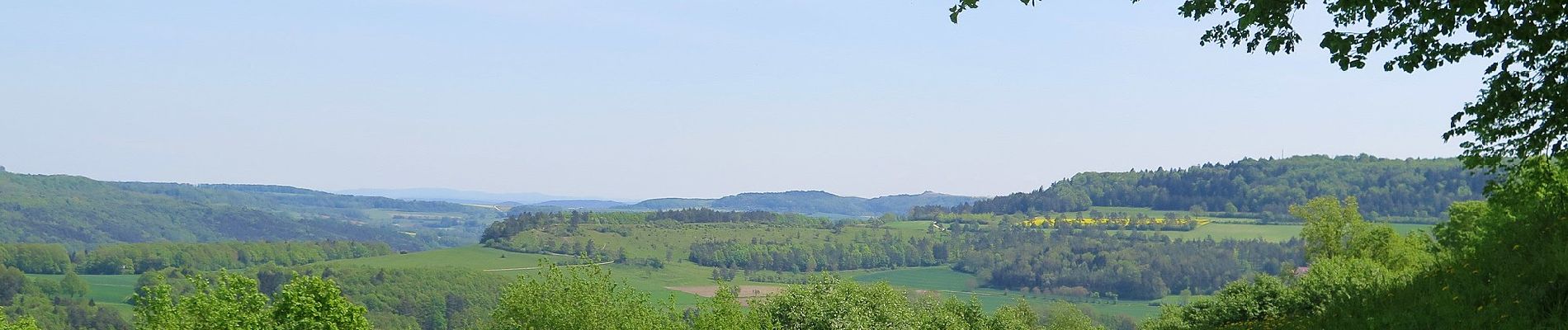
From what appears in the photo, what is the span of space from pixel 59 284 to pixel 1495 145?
21593 centimetres

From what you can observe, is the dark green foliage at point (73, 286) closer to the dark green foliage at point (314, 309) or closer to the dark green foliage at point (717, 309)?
the dark green foliage at point (717, 309)

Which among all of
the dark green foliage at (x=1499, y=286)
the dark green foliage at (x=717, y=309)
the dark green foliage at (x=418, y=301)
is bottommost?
the dark green foliage at (x=418, y=301)

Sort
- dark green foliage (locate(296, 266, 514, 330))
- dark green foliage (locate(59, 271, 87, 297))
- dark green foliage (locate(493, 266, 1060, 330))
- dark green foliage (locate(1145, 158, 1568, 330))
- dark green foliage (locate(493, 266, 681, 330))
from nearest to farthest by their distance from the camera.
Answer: dark green foliage (locate(1145, 158, 1568, 330)) < dark green foliage (locate(493, 266, 681, 330)) < dark green foliage (locate(493, 266, 1060, 330)) < dark green foliage (locate(296, 266, 514, 330)) < dark green foliage (locate(59, 271, 87, 297))

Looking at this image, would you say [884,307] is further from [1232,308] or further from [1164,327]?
[1232,308]

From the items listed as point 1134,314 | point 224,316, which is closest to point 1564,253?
point 224,316

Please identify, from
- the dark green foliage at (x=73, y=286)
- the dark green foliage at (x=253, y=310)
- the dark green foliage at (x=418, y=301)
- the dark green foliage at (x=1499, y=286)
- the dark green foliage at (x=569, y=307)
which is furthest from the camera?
the dark green foliage at (x=73, y=286)

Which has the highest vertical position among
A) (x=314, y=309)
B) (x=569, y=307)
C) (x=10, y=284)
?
(x=314, y=309)

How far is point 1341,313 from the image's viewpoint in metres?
18.2

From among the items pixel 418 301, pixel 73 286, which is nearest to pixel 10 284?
pixel 73 286

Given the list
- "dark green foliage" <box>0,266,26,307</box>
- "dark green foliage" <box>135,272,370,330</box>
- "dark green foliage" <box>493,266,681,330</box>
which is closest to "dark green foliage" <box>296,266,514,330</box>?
"dark green foliage" <box>0,266,26,307</box>

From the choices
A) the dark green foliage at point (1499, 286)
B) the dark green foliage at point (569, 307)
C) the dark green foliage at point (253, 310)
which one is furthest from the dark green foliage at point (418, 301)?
the dark green foliage at point (1499, 286)

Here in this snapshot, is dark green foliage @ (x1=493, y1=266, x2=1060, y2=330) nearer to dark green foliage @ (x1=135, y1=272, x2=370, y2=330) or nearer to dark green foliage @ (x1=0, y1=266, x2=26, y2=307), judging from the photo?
dark green foliage @ (x1=135, y1=272, x2=370, y2=330)

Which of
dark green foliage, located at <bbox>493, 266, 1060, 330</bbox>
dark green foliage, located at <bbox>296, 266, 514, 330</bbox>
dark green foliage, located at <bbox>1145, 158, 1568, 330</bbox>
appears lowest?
dark green foliage, located at <bbox>296, 266, 514, 330</bbox>

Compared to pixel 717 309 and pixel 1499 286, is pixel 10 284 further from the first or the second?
pixel 1499 286
